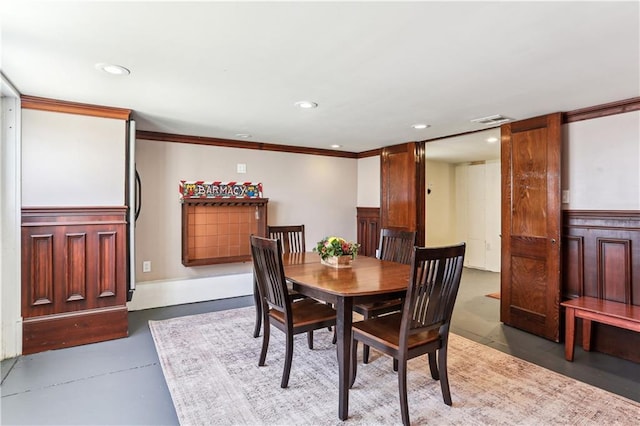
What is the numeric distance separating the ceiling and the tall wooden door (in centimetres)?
32

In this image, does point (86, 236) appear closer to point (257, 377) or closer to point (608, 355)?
point (257, 377)

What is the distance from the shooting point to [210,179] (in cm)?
444

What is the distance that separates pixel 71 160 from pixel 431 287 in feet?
9.98

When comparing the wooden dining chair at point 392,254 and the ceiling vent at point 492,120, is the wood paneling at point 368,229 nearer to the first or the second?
the wooden dining chair at point 392,254

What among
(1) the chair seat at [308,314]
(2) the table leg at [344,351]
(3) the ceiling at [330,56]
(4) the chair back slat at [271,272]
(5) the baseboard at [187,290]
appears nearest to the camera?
(3) the ceiling at [330,56]

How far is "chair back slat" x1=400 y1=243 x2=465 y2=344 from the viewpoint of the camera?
1848mm

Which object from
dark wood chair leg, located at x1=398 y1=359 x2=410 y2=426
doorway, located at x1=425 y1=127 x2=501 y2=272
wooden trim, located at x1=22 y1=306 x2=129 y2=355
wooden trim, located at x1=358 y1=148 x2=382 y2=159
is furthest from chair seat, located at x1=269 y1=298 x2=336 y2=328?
doorway, located at x1=425 y1=127 x2=501 y2=272

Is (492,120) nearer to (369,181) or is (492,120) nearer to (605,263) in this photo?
(605,263)

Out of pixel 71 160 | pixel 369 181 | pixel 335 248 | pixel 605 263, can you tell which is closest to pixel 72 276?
pixel 71 160

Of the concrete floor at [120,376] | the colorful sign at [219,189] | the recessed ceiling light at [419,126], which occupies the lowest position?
the concrete floor at [120,376]

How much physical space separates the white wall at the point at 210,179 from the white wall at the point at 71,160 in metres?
0.95

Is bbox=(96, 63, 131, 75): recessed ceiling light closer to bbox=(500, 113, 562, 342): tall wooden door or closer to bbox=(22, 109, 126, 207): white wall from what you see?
bbox=(22, 109, 126, 207): white wall

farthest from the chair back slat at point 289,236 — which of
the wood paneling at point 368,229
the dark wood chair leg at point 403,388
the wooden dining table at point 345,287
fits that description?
the dark wood chair leg at point 403,388

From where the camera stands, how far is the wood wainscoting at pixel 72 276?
9.23 ft
